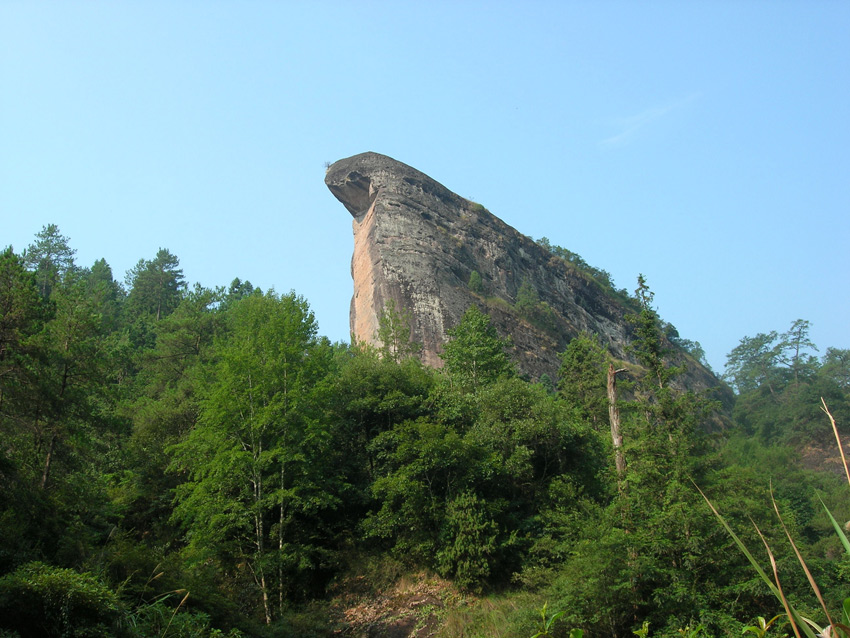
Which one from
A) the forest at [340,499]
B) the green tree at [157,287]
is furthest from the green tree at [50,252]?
the forest at [340,499]

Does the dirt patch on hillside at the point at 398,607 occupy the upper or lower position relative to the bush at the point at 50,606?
lower

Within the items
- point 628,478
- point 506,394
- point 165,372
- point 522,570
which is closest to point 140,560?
point 522,570

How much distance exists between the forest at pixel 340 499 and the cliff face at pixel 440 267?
88.7 feet

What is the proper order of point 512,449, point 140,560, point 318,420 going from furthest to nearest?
point 512,449 → point 318,420 → point 140,560

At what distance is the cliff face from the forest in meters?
27.0

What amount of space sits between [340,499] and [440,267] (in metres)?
39.7

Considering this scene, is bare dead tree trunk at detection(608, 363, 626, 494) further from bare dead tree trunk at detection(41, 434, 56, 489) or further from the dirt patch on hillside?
bare dead tree trunk at detection(41, 434, 56, 489)

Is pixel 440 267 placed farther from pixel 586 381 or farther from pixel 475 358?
pixel 475 358

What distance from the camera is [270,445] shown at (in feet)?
72.8

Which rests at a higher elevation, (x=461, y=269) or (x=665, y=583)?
(x=461, y=269)

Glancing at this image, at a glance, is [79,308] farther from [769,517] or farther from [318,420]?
[769,517]

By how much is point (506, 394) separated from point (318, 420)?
7.70 metres

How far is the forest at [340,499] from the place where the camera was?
15.1 meters

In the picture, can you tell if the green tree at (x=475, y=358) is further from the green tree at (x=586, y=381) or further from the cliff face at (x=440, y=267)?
the cliff face at (x=440, y=267)
